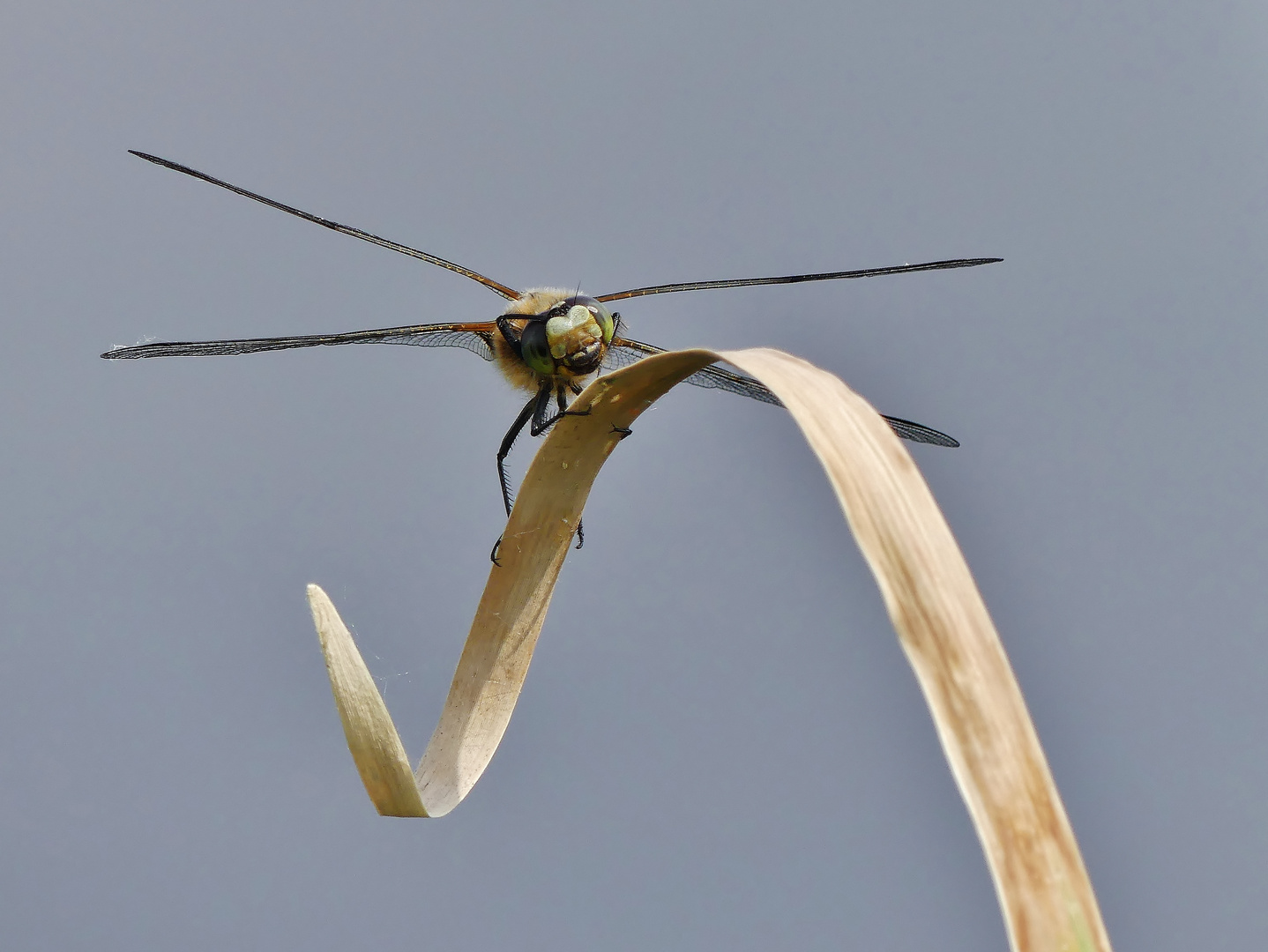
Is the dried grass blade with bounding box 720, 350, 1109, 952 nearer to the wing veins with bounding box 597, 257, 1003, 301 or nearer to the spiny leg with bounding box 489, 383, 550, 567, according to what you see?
the wing veins with bounding box 597, 257, 1003, 301

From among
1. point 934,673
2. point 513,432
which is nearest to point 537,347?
point 513,432

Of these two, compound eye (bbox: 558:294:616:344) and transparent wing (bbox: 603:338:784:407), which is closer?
compound eye (bbox: 558:294:616:344)

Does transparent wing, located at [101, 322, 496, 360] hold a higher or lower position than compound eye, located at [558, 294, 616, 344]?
higher

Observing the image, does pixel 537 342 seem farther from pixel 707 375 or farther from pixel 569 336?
pixel 707 375

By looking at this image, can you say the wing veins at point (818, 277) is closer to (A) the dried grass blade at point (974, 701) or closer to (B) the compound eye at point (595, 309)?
(B) the compound eye at point (595, 309)

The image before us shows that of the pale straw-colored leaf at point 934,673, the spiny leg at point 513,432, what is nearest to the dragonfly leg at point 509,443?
the spiny leg at point 513,432

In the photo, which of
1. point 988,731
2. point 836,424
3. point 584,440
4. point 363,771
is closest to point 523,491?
point 584,440

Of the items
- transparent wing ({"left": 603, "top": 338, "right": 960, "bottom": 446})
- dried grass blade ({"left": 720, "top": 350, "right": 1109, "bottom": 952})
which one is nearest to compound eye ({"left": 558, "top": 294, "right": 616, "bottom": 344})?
transparent wing ({"left": 603, "top": 338, "right": 960, "bottom": 446})
